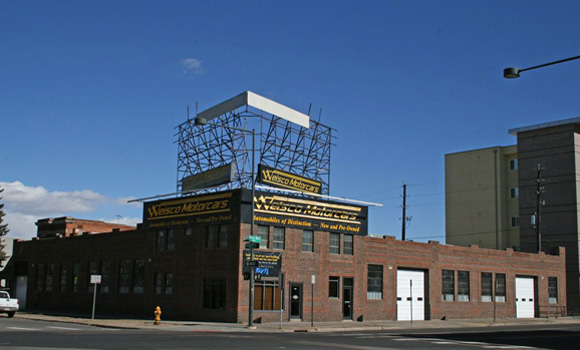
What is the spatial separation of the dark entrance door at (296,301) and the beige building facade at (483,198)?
42.6 meters

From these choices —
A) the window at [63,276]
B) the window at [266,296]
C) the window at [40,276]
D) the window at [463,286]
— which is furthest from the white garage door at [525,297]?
the window at [40,276]

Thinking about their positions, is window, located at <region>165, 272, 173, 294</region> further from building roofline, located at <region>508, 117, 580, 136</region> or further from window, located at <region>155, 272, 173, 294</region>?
building roofline, located at <region>508, 117, 580, 136</region>

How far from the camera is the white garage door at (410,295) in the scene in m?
47.3

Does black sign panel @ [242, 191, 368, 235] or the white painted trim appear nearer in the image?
black sign panel @ [242, 191, 368, 235]

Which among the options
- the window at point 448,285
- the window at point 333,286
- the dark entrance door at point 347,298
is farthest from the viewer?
Answer: the window at point 448,285

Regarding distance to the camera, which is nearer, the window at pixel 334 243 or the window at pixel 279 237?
the window at pixel 279 237

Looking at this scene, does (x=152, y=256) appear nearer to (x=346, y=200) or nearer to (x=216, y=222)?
(x=216, y=222)

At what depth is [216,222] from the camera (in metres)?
40.0

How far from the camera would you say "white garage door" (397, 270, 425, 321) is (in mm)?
47281

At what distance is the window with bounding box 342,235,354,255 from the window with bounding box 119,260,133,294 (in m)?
15.2

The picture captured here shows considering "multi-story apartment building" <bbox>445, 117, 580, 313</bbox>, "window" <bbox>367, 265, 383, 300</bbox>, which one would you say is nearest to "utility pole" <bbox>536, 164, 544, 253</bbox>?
"multi-story apartment building" <bbox>445, 117, 580, 313</bbox>

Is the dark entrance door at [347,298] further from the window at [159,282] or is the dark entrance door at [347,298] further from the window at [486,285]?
the window at [486,285]

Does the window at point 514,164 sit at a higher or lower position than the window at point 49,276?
higher

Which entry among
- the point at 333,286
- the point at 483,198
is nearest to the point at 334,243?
the point at 333,286
